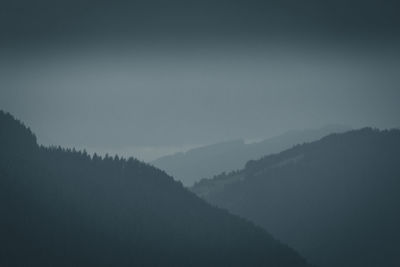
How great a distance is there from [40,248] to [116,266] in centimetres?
2351

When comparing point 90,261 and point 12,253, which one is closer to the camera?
point 12,253

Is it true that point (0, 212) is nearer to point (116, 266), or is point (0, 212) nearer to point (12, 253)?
point (12, 253)

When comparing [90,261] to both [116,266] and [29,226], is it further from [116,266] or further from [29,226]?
[29,226]

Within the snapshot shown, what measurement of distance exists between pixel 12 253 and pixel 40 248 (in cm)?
969

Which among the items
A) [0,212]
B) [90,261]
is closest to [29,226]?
[0,212]

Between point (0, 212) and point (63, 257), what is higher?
point (0, 212)

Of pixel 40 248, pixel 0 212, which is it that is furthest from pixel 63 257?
pixel 0 212

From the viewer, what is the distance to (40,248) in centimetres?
19162

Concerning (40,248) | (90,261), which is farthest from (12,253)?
(90,261)

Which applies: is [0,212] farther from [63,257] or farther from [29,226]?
[63,257]

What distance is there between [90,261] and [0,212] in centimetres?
3097

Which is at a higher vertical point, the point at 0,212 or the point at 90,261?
the point at 0,212

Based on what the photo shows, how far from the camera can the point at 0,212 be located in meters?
198

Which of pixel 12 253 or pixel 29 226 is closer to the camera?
pixel 12 253
